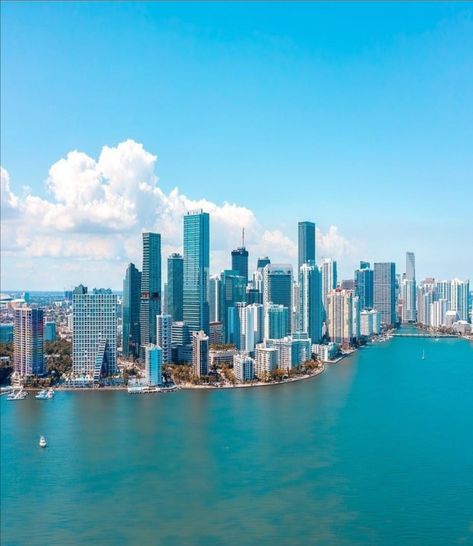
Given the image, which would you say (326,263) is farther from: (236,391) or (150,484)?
(150,484)

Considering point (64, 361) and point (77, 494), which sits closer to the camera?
point (77, 494)

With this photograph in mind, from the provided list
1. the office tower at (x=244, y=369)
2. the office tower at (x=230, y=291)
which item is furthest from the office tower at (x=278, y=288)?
the office tower at (x=244, y=369)

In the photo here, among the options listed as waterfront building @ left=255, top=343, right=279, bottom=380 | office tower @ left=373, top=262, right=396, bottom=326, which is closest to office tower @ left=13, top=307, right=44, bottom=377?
waterfront building @ left=255, top=343, right=279, bottom=380

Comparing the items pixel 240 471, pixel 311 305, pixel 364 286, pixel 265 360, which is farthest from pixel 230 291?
pixel 240 471

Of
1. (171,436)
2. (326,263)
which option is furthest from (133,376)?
(326,263)

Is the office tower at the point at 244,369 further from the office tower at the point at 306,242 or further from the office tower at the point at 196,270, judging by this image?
the office tower at the point at 306,242
